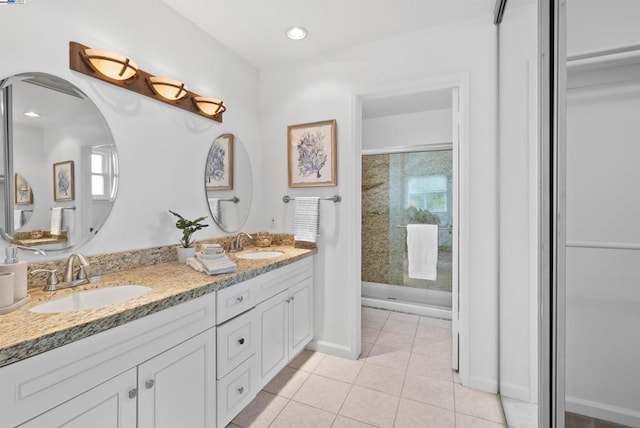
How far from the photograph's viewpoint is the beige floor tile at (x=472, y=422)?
1.58 metres

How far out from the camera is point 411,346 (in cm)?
247

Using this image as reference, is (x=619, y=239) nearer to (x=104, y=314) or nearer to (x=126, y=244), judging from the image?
(x=104, y=314)

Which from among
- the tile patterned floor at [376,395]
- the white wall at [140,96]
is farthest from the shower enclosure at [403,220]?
the white wall at [140,96]

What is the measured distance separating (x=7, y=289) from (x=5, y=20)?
1.12 m

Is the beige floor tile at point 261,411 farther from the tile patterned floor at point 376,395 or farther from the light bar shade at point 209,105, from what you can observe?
the light bar shade at point 209,105

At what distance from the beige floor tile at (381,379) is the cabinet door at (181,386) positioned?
1046 millimetres

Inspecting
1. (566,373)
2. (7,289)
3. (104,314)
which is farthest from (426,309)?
(7,289)

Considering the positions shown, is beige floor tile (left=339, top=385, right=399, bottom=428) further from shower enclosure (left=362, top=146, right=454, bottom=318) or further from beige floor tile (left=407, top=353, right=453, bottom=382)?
shower enclosure (left=362, top=146, right=454, bottom=318)

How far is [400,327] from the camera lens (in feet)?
9.36

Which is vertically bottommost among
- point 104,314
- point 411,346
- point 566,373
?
point 411,346

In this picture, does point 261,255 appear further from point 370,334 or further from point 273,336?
point 370,334

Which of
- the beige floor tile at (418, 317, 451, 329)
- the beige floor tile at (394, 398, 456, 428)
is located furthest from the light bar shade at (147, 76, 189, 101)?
the beige floor tile at (418, 317, 451, 329)

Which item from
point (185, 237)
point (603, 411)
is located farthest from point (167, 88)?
point (603, 411)

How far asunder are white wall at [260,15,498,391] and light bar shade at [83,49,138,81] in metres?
1.24
